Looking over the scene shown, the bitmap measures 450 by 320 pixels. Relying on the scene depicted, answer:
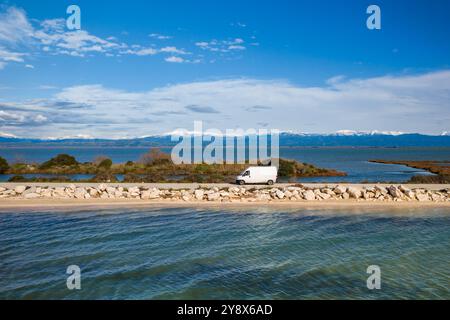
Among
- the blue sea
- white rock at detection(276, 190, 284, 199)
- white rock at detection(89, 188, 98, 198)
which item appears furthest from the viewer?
the blue sea

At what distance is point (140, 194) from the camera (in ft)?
97.0

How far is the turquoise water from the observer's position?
11.7 meters

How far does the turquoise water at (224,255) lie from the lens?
11.7m

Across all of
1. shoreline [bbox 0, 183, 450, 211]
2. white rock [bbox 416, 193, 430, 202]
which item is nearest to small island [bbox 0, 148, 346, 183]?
shoreline [bbox 0, 183, 450, 211]

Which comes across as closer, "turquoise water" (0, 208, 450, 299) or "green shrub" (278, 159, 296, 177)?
"turquoise water" (0, 208, 450, 299)

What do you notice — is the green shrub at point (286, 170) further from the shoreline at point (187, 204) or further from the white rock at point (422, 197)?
the white rock at point (422, 197)

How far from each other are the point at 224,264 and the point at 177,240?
3703 millimetres

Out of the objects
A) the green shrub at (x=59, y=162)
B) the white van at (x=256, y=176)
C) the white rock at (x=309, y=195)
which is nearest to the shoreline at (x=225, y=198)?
the white rock at (x=309, y=195)

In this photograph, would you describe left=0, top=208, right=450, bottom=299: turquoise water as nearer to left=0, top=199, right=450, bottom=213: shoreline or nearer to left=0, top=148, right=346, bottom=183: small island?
left=0, top=199, right=450, bottom=213: shoreline

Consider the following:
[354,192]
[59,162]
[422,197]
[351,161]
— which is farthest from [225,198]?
[351,161]

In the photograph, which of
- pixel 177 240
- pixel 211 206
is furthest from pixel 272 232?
pixel 211 206

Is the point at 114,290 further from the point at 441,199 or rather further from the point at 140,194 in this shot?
the point at 441,199
